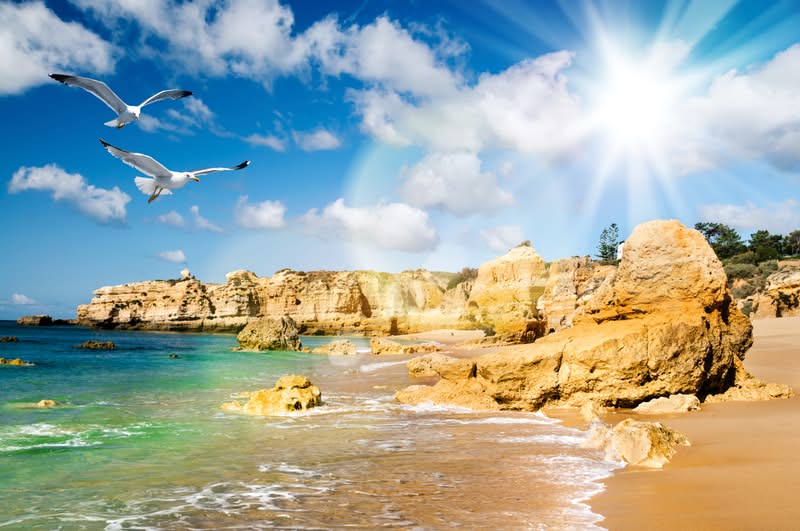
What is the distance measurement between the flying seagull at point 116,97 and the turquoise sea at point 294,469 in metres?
5.21

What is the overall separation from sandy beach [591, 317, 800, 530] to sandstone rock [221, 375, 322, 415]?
691cm

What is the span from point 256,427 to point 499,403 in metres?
4.78

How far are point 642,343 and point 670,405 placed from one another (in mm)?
1162

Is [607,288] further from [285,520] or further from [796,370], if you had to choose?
[285,520]

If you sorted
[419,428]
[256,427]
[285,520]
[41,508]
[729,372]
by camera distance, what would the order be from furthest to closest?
1. [729,372]
2. [256,427]
3. [419,428]
4. [41,508]
5. [285,520]

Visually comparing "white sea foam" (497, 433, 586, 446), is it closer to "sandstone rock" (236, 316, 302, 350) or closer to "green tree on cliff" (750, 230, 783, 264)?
"sandstone rock" (236, 316, 302, 350)

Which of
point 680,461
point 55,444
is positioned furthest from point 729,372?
point 55,444

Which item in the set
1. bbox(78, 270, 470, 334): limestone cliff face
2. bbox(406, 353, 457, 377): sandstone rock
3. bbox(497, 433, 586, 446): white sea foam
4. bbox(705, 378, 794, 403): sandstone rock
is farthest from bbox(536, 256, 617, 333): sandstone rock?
bbox(78, 270, 470, 334): limestone cliff face

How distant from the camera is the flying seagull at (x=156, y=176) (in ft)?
30.2

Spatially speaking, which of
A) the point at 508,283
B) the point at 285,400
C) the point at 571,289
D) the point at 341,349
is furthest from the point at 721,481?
the point at 508,283

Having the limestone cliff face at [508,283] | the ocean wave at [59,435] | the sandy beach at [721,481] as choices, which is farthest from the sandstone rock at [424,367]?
the limestone cliff face at [508,283]

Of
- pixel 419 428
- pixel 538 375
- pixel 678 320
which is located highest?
pixel 678 320

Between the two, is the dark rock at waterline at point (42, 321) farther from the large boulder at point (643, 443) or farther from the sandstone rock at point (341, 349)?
the large boulder at point (643, 443)

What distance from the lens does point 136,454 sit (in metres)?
8.04
